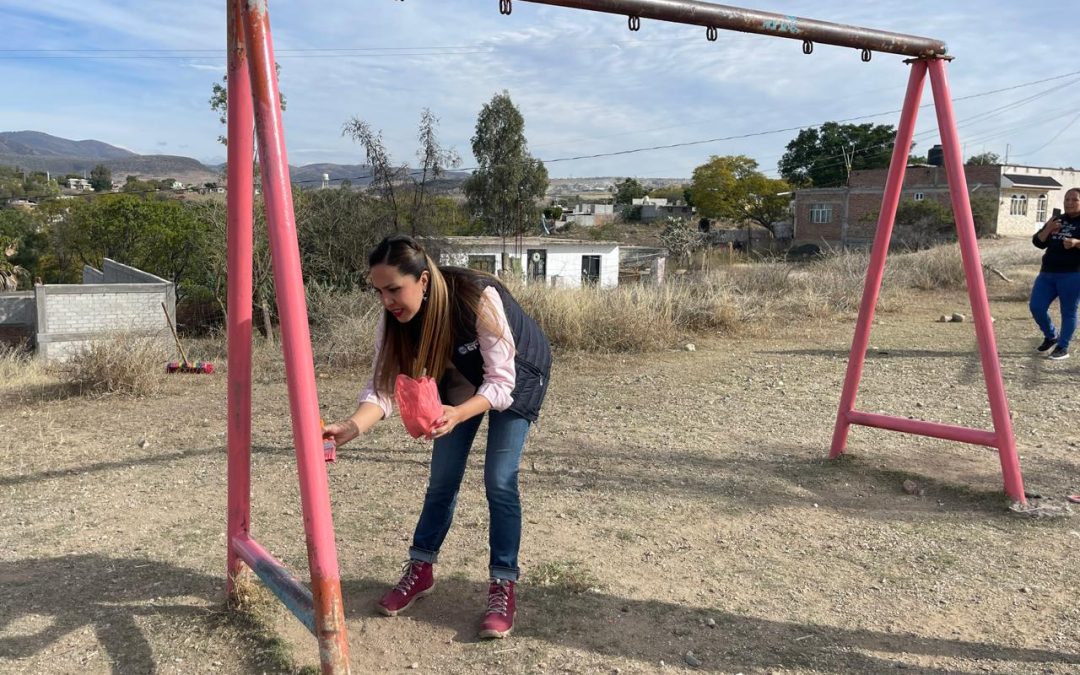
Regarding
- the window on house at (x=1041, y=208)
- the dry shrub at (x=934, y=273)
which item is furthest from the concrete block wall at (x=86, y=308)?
the window on house at (x=1041, y=208)

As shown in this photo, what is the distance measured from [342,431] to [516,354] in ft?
2.17

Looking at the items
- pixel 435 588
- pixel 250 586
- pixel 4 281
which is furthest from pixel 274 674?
pixel 4 281

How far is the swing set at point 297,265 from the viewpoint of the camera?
2400 millimetres

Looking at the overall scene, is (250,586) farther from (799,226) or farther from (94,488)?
(799,226)

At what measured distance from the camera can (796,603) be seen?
333 cm

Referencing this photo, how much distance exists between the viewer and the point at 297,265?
2434mm

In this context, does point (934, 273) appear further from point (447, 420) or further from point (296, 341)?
point (296, 341)

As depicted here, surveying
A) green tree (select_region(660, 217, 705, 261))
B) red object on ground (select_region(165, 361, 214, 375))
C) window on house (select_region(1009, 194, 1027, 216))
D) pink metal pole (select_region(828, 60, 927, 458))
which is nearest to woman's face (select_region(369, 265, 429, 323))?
pink metal pole (select_region(828, 60, 927, 458))

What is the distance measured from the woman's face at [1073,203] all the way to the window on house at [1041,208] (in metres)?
57.1

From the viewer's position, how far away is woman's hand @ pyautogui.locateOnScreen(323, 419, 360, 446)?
275 cm

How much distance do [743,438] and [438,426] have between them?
3789 mm

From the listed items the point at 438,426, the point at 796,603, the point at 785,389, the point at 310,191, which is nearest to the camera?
the point at 438,426

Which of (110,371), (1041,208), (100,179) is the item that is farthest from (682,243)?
(100,179)

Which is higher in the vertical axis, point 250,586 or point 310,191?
point 310,191
